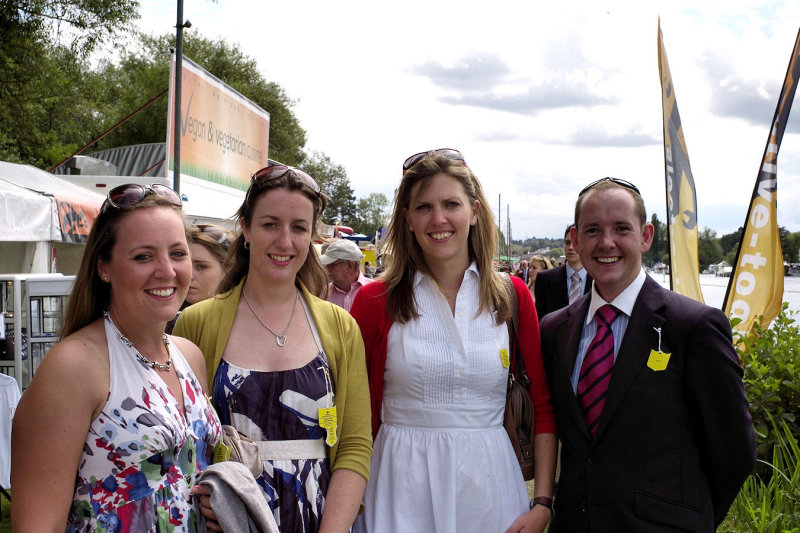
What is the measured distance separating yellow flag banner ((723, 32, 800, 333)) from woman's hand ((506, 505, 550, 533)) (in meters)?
4.11

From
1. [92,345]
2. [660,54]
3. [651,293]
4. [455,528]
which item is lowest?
[455,528]

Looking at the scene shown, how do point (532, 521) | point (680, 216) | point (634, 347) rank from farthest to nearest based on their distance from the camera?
point (680, 216), point (532, 521), point (634, 347)

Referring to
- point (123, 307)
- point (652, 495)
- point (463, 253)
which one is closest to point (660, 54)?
point (463, 253)

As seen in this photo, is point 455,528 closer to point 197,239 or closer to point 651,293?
point 651,293

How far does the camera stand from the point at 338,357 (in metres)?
2.52

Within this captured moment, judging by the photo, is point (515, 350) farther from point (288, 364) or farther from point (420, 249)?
Answer: point (288, 364)

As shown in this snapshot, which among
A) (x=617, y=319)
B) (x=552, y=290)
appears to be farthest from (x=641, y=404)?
(x=552, y=290)

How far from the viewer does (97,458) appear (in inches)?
71.5

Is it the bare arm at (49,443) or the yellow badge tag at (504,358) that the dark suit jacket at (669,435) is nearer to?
the yellow badge tag at (504,358)

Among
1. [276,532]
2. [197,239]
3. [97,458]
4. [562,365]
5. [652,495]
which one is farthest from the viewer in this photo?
[197,239]

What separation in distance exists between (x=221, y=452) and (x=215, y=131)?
15407 mm

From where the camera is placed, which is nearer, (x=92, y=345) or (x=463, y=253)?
(x=92, y=345)

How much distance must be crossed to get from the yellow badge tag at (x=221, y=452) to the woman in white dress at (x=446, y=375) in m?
0.84

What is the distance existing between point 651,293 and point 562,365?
1.54 feet
